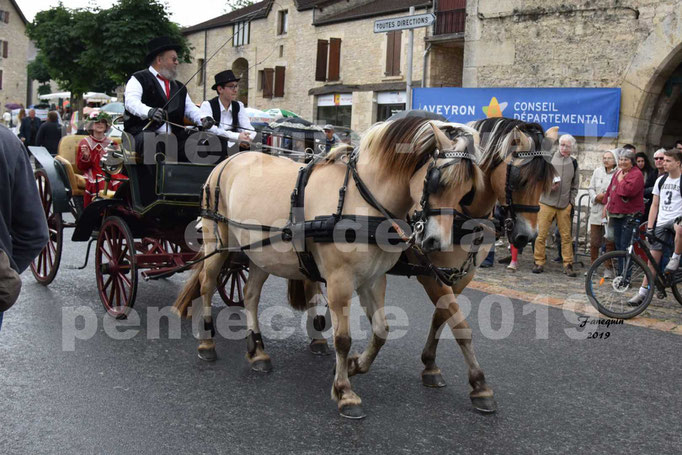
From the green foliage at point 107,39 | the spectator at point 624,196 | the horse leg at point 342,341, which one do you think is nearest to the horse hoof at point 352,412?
the horse leg at point 342,341

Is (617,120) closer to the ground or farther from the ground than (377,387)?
farther from the ground

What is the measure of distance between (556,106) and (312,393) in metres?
9.31

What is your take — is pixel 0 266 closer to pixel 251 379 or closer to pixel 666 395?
pixel 251 379

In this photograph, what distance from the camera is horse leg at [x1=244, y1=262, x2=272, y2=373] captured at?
4.90 m

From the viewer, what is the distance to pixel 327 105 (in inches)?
1193

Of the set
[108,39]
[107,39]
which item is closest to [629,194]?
[108,39]

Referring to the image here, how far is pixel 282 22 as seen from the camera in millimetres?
33594

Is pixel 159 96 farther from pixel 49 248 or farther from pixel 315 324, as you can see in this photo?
pixel 315 324

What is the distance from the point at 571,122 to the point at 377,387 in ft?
29.2

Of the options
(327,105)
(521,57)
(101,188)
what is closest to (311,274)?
(101,188)

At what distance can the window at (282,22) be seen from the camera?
3312 cm

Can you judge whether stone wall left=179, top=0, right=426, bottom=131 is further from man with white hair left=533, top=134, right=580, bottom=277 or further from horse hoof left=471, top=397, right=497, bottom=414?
horse hoof left=471, top=397, right=497, bottom=414

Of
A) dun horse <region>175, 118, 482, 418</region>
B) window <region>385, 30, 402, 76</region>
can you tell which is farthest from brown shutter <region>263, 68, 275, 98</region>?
dun horse <region>175, 118, 482, 418</region>

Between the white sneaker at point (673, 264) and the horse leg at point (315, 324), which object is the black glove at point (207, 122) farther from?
the white sneaker at point (673, 264)
